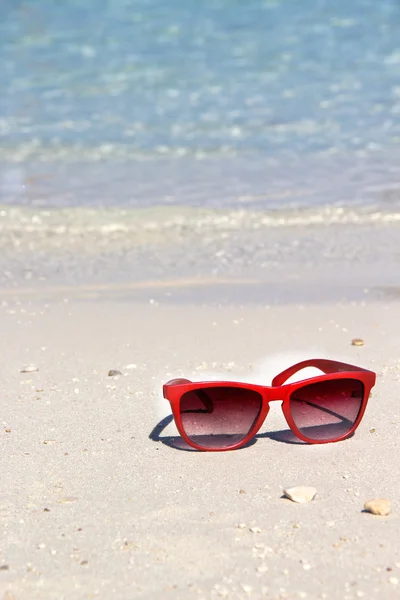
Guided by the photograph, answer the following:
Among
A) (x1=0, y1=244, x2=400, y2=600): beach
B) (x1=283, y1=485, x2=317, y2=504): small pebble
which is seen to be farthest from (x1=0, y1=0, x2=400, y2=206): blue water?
(x1=283, y1=485, x2=317, y2=504): small pebble

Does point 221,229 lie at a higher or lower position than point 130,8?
lower

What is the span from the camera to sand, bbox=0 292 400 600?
1.81m

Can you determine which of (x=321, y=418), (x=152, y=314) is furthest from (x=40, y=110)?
(x=321, y=418)

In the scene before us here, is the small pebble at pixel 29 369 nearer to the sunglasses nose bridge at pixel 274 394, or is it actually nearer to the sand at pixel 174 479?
the sand at pixel 174 479

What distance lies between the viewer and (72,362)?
3.21 meters

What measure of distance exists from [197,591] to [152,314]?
2124 mm

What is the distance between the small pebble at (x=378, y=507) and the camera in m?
2.02

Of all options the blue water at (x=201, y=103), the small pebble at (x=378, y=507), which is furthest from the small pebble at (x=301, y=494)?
the blue water at (x=201, y=103)

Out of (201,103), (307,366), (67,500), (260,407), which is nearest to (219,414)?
(260,407)

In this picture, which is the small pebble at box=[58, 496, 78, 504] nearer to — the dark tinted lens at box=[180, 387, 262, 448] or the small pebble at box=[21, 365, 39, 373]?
the dark tinted lens at box=[180, 387, 262, 448]

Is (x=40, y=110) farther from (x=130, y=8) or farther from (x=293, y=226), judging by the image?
(x=130, y=8)

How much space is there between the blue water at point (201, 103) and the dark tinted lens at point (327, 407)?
3.42m

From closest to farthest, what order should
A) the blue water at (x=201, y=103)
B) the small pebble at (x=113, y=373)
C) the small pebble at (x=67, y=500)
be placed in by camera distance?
the small pebble at (x=67, y=500), the small pebble at (x=113, y=373), the blue water at (x=201, y=103)

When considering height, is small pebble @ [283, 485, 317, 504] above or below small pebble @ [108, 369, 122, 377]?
above
